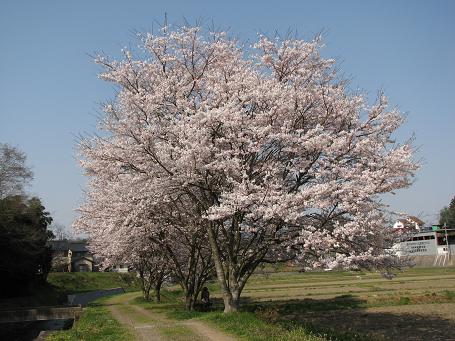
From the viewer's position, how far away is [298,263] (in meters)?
18.3

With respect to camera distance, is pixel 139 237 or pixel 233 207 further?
pixel 139 237

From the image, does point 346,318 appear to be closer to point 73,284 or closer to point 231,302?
point 231,302

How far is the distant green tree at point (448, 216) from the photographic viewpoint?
101375 mm

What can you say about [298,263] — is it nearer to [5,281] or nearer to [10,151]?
[5,281]

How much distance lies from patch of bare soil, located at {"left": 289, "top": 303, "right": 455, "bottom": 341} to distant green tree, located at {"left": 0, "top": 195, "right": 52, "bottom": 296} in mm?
27434

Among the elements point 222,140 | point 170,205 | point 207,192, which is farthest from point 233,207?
point 170,205

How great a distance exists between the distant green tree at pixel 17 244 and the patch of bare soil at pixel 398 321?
27434 millimetres

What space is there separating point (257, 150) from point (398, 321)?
11223 millimetres

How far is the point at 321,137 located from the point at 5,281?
38.2 m

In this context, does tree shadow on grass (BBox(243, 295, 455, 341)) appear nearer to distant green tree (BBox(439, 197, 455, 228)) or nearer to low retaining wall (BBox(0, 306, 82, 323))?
low retaining wall (BBox(0, 306, 82, 323))

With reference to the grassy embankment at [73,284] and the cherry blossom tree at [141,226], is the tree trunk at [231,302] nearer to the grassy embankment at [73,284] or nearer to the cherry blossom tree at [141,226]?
the cherry blossom tree at [141,226]

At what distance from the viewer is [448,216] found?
343ft

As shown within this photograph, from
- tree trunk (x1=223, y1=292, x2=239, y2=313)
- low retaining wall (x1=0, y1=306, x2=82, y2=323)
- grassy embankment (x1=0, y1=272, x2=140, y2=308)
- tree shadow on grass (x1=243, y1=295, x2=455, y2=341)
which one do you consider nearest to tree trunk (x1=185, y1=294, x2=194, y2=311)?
tree shadow on grass (x1=243, y1=295, x2=455, y2=341)

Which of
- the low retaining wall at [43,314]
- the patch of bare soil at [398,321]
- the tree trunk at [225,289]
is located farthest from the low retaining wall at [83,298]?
the tree trunk at [225,289]
